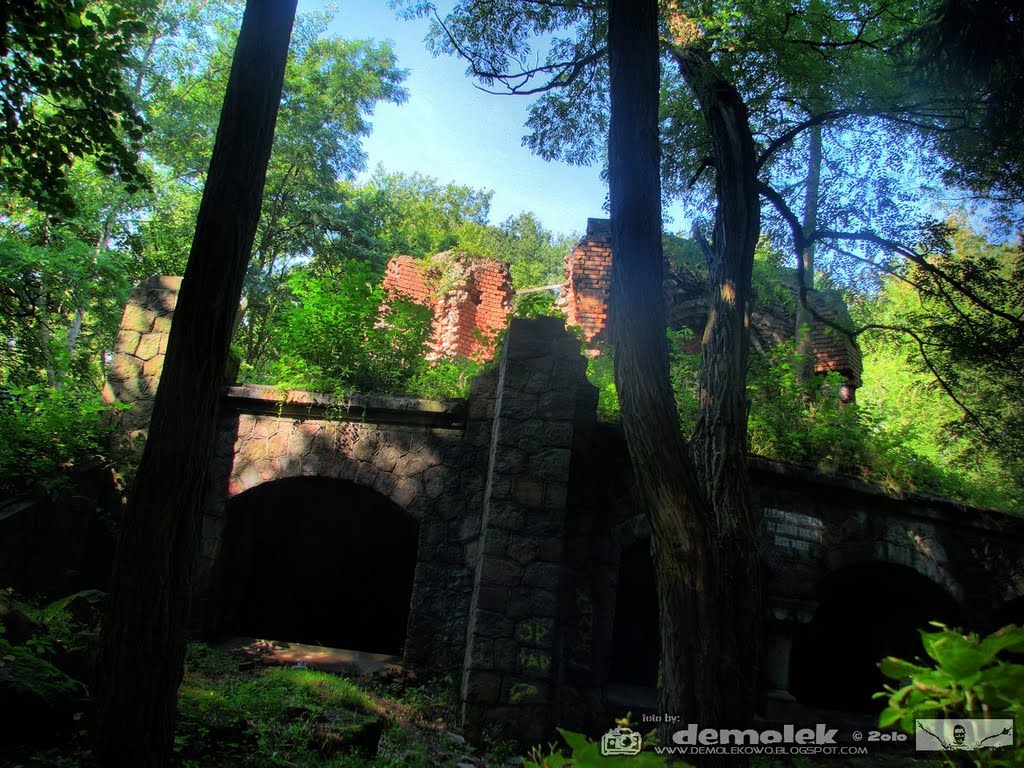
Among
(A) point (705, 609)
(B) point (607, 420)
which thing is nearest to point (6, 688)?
(A) point (705, 609)

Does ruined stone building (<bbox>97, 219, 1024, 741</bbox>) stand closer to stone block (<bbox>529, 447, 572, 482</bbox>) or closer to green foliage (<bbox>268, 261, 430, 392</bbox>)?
stone block (<bbox>529, 447, 572, 482</bbox>)

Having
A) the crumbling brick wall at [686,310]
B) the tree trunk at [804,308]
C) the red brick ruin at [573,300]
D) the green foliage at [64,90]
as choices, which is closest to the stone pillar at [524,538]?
the green foliage at [64,90]

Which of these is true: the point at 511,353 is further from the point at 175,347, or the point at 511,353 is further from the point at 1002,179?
the point at 1002,179

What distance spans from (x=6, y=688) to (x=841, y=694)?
886cm

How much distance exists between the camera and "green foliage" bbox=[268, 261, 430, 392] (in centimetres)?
659

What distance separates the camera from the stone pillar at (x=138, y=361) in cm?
648

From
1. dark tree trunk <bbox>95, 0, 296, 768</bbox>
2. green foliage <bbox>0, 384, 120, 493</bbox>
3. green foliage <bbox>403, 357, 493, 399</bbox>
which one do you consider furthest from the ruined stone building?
dark tree trunk <bbox>95, 0, 296, 768</bbox>

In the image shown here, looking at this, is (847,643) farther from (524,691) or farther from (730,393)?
(730,393)

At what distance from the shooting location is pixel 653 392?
Answer: 378cm

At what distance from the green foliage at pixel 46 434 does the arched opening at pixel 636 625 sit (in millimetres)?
5867

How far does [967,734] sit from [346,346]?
6099 millimetres

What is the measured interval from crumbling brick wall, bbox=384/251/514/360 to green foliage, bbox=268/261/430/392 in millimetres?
4228

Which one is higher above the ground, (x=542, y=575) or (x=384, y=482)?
(x=384, y=482)

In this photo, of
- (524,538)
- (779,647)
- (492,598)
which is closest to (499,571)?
(492,598)
